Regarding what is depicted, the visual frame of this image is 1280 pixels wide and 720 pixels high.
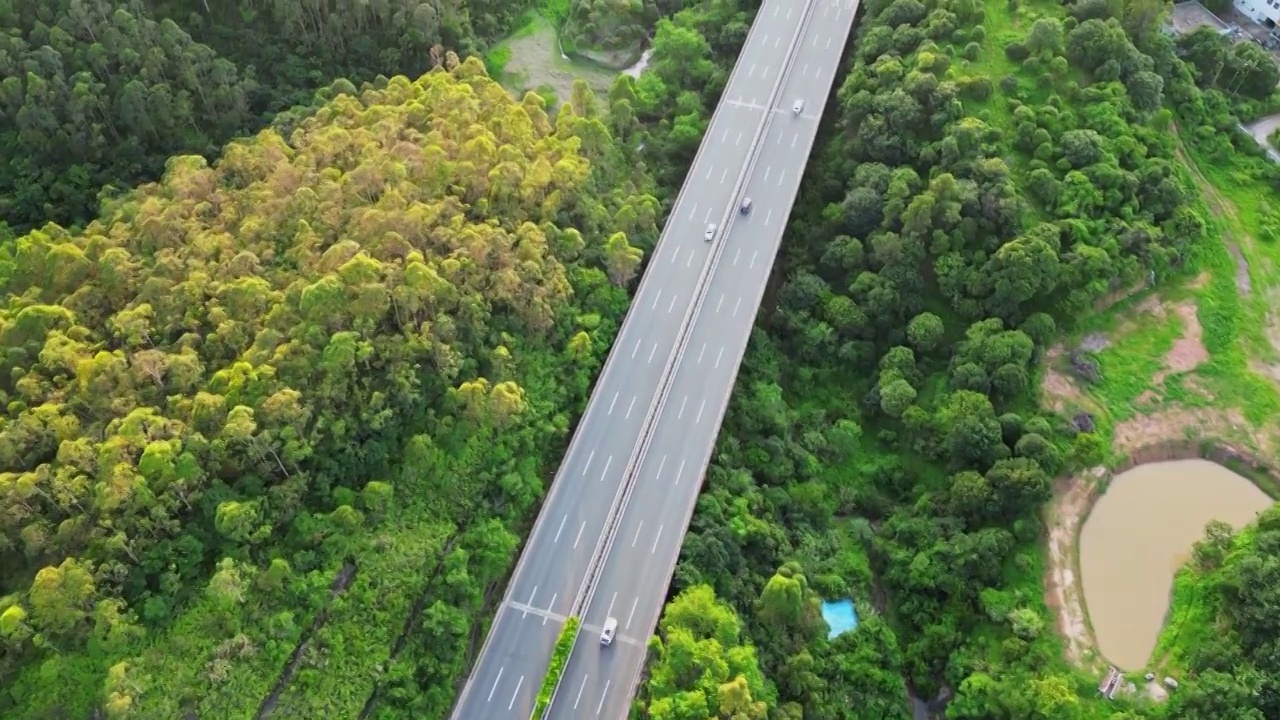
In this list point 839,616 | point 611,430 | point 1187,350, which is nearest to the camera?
point 839,616

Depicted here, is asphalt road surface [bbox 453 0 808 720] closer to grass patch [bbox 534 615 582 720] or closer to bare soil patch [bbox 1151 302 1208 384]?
grass patch [bbox 534 615 582 720]

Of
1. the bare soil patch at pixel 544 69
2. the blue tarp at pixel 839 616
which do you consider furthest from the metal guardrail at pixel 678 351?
the blue tarp at pixel 839 616

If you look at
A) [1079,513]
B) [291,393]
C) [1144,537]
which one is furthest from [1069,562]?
Answer: [291,393]

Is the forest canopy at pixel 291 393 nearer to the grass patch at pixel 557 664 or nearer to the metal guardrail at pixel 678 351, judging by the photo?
the metal guardrail at pixel 678 351

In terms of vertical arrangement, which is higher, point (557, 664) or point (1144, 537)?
point (1144, 537)

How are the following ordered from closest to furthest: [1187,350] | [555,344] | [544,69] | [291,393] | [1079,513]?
[291,393]
[1079,513]
[555,344]
[1187,350]
[544,69]

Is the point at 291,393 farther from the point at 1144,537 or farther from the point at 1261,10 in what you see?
the point at 1261,10

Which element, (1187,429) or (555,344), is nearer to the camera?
(555,344)
